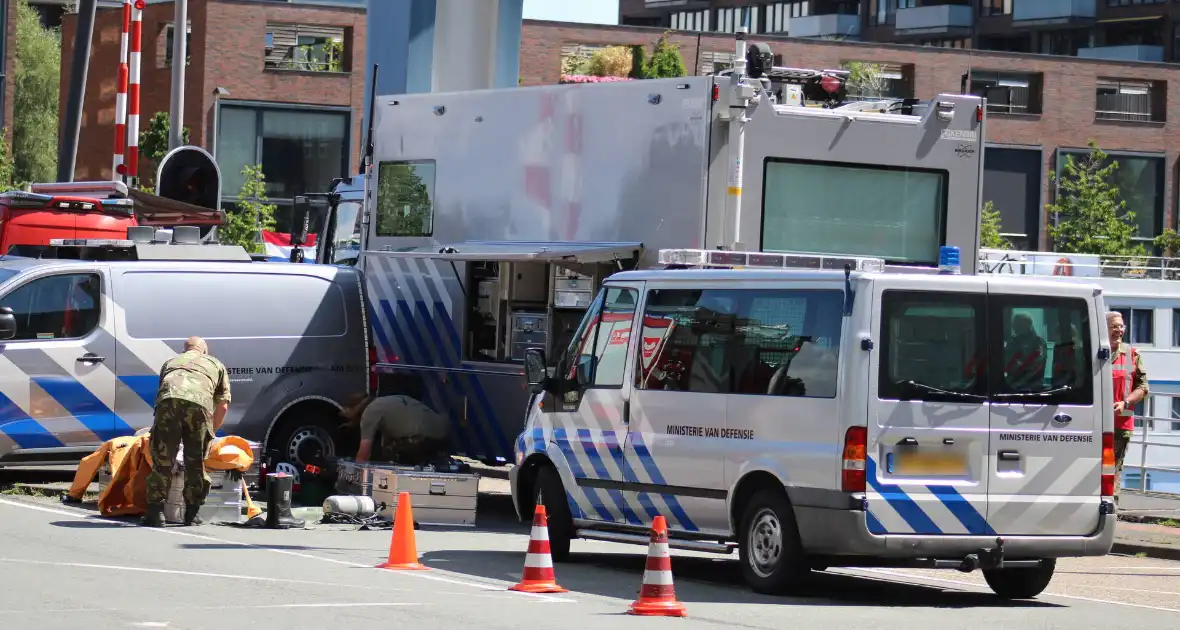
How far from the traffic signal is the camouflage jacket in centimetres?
879

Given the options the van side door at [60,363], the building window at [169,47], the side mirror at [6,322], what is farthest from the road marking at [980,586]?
the building window at [169,47]

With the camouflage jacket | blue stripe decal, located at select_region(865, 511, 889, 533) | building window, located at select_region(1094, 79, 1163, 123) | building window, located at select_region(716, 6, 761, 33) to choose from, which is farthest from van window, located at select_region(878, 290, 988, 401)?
building window, located at select_region(716, 6, 761, 33)

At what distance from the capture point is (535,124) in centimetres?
1680

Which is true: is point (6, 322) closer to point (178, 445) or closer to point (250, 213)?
point (178, 445)

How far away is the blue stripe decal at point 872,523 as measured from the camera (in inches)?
431

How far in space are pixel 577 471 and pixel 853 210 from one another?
13.0 feet

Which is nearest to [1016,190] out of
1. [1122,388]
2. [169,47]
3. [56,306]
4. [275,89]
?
[275,89]

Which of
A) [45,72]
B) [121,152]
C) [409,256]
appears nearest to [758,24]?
[45,72]

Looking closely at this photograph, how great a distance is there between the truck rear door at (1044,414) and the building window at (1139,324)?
32.6 meters

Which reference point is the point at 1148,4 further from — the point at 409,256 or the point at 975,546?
the point at 975,546

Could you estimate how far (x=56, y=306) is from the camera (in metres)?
16.7

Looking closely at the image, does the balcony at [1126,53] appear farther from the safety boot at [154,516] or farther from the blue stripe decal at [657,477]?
the blue stripe decal at [657,477]

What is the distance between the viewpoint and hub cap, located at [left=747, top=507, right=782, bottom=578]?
Result: 37.5 feet

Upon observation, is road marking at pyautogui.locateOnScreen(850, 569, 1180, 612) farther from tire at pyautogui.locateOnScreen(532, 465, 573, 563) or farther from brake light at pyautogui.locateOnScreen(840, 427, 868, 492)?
brake light at pyautogui.locateOnScreen(840, 427, 868, 492)
